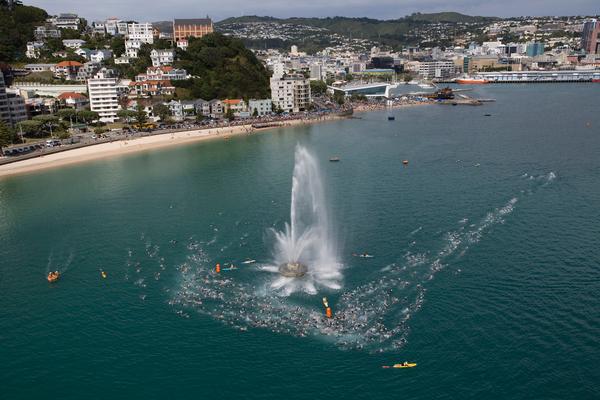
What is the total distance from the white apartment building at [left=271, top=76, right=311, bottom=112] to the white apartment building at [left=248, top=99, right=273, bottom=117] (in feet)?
A: 11.5

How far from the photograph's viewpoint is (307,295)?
120ft

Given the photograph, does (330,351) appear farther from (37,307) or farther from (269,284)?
(37,307)

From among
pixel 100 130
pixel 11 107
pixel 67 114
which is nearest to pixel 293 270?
pixel 100 130

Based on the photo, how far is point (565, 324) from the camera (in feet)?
105

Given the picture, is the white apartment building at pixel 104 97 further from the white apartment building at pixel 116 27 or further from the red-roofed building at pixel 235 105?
the white apartment building at pixel 116 27

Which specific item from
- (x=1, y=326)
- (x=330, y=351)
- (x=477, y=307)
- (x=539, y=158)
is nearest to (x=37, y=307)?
(x=1, y=326)

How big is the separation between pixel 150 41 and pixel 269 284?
14939 centimetres

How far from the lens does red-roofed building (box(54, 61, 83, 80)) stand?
459ft

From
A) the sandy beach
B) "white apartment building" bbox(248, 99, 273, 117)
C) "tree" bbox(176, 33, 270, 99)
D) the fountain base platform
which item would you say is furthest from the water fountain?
"tree" bbox(176, 33, 270, 99)

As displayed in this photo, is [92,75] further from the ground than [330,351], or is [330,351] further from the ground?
[92,75]

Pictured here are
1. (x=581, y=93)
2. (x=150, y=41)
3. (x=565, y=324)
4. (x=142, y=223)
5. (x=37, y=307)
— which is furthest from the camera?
(x=581, y=93)

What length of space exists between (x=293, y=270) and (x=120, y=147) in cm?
7158

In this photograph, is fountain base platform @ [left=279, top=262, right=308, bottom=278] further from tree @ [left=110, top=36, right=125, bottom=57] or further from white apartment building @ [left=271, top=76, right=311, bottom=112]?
tree @ [left=110, top=36, right=125, bottom=57]

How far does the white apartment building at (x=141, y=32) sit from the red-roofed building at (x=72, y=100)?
49.2 m
